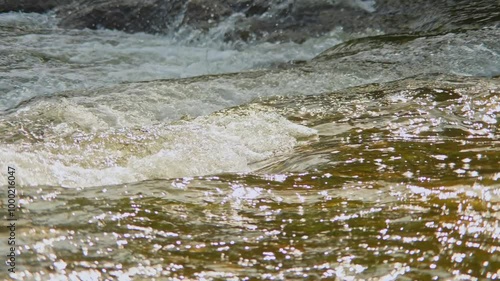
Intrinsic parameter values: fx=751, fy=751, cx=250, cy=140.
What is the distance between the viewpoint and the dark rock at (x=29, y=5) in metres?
12.4

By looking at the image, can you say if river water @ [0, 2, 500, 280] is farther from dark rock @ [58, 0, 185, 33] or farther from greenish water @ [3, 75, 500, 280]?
dark rock @ [58, 0, 185, 33]

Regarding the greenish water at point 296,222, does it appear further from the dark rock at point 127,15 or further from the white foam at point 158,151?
the dark rock at point 127,15

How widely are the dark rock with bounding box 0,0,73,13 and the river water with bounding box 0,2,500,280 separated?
5.33 meters

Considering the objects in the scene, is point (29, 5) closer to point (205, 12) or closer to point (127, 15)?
point (127, 15)

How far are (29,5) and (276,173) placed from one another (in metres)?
10.4

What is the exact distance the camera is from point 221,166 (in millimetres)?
3588

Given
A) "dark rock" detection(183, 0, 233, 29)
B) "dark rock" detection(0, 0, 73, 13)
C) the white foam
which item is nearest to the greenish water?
the white foam

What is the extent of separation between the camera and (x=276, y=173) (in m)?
3.26

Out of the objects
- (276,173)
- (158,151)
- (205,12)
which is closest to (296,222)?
(276,173)

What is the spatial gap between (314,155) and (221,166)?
460mm

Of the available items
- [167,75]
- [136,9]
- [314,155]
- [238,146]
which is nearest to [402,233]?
[314,155]

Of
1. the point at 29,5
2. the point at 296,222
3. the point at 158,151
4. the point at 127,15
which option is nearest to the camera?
the point at 296,222

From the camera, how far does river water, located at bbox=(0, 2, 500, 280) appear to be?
2.02 meters

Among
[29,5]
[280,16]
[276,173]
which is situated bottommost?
[276,173]
